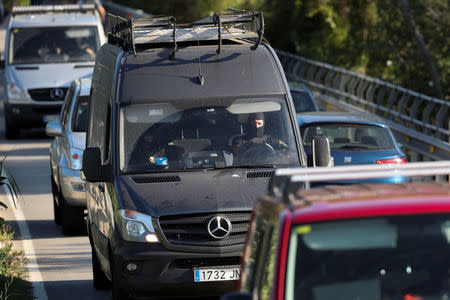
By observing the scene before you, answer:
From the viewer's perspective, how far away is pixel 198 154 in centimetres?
960

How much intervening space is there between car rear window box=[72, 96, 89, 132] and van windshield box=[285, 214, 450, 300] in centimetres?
998

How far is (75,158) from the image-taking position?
14.0 m

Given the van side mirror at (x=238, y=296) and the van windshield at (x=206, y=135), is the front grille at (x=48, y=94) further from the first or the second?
the van side mirror at (x=238, y=296)

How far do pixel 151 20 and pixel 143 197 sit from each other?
2.79 metres

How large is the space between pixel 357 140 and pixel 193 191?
228 inches

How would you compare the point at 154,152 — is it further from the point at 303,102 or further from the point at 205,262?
the point at 303,102

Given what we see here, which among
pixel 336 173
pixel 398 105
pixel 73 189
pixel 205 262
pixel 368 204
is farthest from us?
pixel 398 105

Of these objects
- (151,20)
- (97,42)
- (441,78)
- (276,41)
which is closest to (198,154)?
(151,20)


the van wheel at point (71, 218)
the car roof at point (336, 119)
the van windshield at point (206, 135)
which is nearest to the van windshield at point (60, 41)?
the car roof at point (336, 119)

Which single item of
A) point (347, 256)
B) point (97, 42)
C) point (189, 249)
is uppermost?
point (347, 256)

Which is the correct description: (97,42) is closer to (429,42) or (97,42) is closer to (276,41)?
(429,42)

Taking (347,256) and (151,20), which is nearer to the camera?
(347,256)

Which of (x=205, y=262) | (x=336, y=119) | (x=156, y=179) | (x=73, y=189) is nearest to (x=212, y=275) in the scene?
(x=205, y=262)

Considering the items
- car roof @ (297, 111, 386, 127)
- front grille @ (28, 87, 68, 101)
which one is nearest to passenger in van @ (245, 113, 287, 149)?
car roof @ (297, 111, 386, 127)
